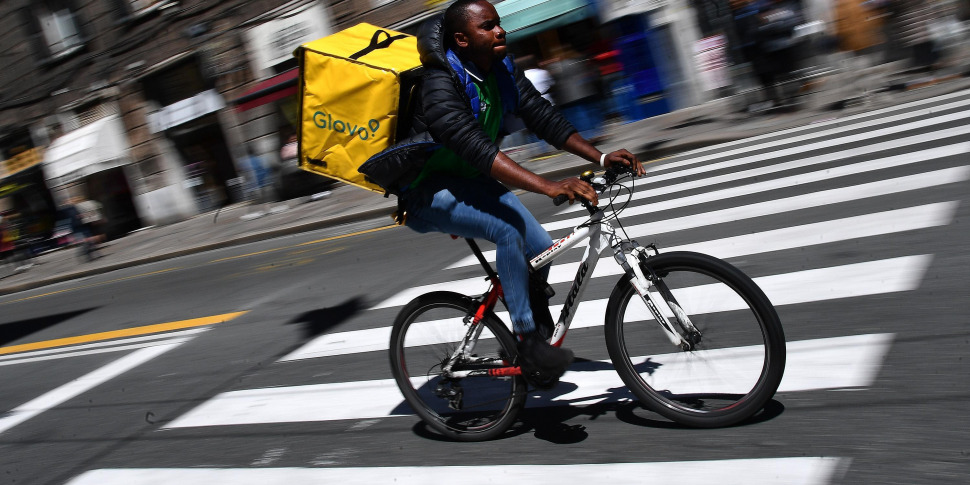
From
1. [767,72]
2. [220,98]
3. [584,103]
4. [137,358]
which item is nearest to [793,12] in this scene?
[767,72]

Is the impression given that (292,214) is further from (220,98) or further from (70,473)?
(70,473)

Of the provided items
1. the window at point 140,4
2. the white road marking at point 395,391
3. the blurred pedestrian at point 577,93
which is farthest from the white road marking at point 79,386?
the window at point 140,4

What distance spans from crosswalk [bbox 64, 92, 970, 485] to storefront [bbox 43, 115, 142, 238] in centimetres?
1905

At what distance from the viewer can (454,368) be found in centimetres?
389

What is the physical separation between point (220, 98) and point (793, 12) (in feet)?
48.9

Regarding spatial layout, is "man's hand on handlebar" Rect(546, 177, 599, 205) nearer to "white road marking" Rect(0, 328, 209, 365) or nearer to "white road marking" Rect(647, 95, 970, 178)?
"white road marking" Rect(0, 328, 209, 365)

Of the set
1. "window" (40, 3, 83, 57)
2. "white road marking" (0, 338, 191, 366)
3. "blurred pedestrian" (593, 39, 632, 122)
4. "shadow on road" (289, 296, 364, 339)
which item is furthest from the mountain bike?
"window" (40, 3, 83, 57)

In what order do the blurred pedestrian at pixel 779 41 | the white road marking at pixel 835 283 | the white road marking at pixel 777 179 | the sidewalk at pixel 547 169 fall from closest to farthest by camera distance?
the white road marking at pixel 835 283 → the white road marking at pixel 777 179 → the sidewalk at pixel 547 169 → the blurred pedestrian at pixel 779 41

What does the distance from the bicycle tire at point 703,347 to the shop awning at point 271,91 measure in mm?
17426

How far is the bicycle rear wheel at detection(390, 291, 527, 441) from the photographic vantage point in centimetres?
370

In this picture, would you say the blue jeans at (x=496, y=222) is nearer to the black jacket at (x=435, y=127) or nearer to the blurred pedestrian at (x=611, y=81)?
the black jacket at (x=435, y=127)

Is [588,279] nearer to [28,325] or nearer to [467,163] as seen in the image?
[467,163]

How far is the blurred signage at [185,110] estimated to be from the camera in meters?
22.6

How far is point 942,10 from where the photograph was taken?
1291 cm
